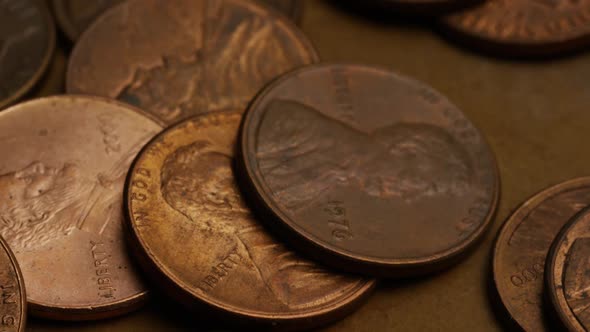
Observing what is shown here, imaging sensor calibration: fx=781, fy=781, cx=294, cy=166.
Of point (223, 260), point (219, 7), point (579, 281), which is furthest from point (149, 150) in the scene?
point (579, 281)

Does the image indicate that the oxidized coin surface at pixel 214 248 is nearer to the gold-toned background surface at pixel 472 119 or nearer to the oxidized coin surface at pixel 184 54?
the gold-toned background surface at pixel 472 119

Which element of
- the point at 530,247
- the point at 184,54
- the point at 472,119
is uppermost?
the point at 184,54

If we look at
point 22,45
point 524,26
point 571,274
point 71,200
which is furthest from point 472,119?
point 22,45

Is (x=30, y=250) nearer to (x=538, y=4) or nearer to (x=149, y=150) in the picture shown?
(x=149, y=150)

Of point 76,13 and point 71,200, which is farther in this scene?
point 76,13

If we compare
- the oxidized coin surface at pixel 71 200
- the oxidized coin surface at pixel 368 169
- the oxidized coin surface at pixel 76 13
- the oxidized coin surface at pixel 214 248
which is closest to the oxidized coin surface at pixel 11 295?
the oxidized coin surface at pixel 71 200

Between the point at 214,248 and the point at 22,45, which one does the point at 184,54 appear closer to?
the point at 22,45

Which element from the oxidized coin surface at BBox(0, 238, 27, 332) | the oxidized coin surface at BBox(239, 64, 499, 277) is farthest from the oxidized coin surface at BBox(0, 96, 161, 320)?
the oxidized coin surface at BBox(239, 64, 499, 277)
